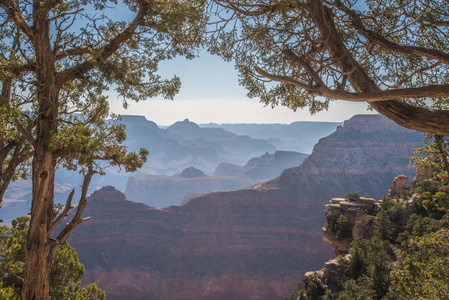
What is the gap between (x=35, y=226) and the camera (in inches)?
203

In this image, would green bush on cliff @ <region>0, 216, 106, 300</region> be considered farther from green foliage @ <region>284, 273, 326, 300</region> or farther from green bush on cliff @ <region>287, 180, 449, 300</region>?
green foliage @ <region>284, 273, 326, 300</region>

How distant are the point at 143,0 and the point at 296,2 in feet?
11.0

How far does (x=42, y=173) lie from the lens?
511 cm

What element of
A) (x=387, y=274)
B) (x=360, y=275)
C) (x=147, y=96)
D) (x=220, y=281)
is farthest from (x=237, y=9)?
(x=220, y=281)

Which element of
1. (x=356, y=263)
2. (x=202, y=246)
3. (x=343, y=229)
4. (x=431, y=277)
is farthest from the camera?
(x=202, y=246)

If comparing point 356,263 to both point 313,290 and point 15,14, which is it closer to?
point 313,290

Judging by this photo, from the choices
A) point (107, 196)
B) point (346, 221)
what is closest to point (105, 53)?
point (346, 221)

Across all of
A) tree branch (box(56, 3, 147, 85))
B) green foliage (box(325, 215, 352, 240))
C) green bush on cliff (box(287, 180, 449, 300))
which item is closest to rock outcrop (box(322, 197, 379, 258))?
green foliage (box(325, 215, 352, 240))

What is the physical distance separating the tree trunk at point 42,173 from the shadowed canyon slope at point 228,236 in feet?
141

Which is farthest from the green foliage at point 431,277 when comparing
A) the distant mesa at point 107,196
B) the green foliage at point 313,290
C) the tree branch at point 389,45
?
the distant mesa at point 107,196

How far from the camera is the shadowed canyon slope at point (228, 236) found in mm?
44406

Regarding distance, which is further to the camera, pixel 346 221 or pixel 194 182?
pixel 194 182

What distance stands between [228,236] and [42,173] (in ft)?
163

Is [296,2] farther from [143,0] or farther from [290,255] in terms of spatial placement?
[290,255]
